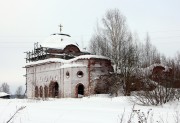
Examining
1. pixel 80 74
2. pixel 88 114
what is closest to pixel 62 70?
pixel 80 74

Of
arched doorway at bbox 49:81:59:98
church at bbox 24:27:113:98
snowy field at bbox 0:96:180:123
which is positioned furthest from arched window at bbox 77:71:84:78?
snowy field at bbox 0:96:180:123

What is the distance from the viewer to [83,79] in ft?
123

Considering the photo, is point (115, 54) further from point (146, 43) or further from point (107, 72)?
point (146, 43)

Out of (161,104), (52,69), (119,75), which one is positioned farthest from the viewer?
(52,69)

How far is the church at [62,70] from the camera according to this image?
37125 millimetres

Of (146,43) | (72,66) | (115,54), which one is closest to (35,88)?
(72,66)

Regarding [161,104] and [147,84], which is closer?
[161,104]

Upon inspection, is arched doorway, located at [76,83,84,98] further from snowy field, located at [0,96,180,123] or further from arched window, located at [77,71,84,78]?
snowy field, located at [0,96,180,123]

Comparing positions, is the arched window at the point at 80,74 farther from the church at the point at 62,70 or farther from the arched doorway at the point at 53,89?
the arched doorway at the point at 53,89

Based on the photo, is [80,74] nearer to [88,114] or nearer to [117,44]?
[117,44]

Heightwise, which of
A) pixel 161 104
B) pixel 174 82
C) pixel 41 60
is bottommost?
pixel 161 104

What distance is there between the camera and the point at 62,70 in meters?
38.7

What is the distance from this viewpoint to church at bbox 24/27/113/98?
37.1 meters

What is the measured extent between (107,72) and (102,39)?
4.28 metres
